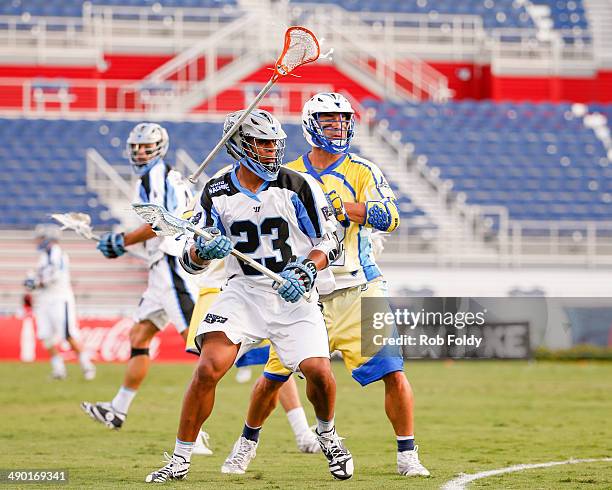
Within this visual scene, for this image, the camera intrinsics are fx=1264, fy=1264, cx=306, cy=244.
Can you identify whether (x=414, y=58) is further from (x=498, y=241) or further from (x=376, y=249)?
(x=376, y=249)

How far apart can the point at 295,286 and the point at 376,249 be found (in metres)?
2.22

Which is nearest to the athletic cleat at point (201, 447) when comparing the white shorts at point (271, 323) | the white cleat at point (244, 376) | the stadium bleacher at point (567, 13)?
the white shorts at point (271, 323)

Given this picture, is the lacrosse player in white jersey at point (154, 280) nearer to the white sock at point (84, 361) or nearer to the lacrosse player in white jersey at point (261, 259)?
the lacrosse player in white jersey at point (261, 259)

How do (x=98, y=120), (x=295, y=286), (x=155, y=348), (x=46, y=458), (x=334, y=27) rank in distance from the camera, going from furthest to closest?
(x=334, y=27), (x=98, y=120), (x=155, y=348), (x=46, y=458), (x=295, y=286)

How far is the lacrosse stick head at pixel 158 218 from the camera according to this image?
286 inches

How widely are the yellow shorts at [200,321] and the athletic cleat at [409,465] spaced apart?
4.89 feet

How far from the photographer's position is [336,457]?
7.60m

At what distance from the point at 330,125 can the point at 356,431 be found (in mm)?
3808

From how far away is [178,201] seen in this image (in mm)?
10188

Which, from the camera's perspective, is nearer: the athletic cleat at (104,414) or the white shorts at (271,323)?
the white shorts at (271,323)

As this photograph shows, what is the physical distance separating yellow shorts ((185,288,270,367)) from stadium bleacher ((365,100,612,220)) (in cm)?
1773

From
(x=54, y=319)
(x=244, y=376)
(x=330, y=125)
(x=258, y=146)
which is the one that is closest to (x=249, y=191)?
(x=258, y=146)

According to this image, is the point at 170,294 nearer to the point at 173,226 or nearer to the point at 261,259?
the point at 261,259

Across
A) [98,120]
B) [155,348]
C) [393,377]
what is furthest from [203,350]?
[98,120]
